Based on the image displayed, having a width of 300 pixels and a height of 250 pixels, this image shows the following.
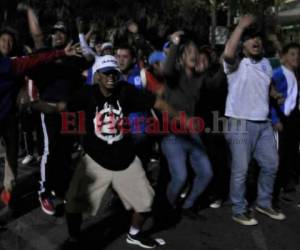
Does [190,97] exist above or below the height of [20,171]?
above

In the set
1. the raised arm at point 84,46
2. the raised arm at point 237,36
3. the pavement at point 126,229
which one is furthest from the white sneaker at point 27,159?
the raised arm at point 237,36

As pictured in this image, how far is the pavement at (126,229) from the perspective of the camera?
473 centimetres

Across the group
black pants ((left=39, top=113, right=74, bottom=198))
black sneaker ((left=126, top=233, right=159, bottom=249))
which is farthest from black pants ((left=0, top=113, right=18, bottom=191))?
black sneaker ((left=126, top=233, right=159, bottom=249))

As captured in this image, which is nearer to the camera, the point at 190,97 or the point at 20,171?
the point at 190,97

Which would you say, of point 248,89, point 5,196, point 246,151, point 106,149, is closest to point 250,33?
point 248,89

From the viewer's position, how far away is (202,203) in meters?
5.93

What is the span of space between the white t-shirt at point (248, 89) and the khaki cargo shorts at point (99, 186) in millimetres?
1232

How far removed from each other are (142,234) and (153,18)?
17.1 metres

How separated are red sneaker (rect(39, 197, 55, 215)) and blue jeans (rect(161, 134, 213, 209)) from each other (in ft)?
3.90

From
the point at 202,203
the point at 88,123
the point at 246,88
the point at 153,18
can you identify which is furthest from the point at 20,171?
the point at 153,18

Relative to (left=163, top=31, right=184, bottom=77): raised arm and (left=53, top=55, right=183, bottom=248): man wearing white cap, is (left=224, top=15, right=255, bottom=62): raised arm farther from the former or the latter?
(left=53, top=55, right=183, bottom=248): man wearing white cap

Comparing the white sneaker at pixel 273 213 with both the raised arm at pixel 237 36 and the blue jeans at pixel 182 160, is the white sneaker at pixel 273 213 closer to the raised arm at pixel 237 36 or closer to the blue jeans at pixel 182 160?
the blue jeans at pixel 182 160

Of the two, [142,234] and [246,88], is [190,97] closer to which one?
[246,88]

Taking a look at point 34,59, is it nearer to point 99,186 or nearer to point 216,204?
point 99,186
